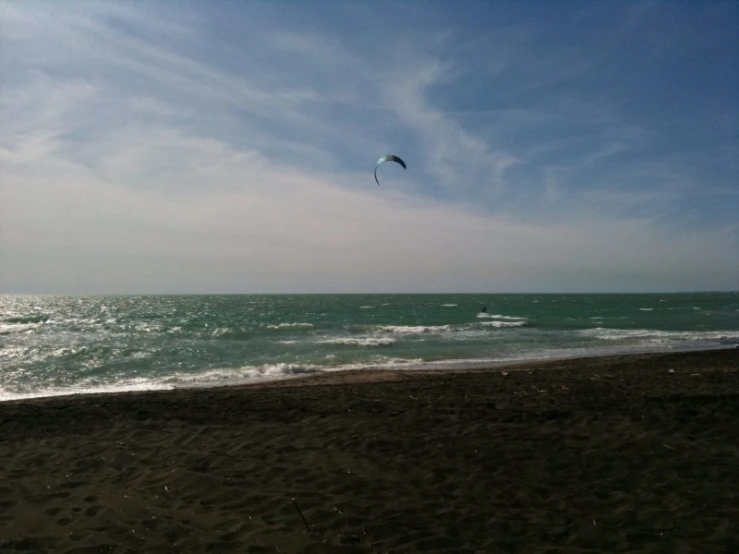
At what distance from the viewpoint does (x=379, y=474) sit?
19.2 feet

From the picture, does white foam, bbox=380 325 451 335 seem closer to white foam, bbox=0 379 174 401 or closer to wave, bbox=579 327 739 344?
wave, bbox=579 327 739 344

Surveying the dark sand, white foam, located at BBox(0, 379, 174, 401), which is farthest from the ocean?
the dark sand

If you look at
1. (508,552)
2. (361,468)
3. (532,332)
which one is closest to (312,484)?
(361,468)

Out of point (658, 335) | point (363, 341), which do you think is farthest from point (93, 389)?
point (658, 335)

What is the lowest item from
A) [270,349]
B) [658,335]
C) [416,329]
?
[270,349]

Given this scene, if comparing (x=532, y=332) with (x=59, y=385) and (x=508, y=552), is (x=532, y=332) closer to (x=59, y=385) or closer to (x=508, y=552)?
(x=59, y=385)

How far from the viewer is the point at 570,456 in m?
6.22

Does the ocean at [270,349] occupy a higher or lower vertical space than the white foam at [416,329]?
lower

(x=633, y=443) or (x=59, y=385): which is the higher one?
(x=633, y=443)

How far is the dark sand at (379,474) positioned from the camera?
4410 millimetres

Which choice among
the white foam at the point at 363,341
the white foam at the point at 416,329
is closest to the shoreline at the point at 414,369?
the white foam at the point at 363,341

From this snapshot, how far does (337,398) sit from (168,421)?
3.34m

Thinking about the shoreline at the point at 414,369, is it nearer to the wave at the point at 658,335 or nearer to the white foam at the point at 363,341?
the white foam at the point at 363,341

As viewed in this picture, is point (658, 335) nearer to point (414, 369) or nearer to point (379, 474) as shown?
point (414, 369)
